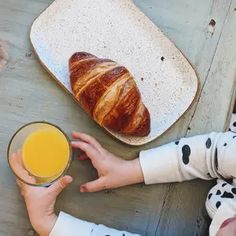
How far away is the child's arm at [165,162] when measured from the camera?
2.66ft

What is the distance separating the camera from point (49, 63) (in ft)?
2.84

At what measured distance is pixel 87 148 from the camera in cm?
81

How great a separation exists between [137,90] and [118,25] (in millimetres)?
144

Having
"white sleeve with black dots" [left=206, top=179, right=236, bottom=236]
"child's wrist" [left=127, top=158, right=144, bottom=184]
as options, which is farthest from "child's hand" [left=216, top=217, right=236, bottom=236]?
"child's wrist" [left=127, top=158, right=144, bottom=184]

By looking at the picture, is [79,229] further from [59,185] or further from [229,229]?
[229,229]

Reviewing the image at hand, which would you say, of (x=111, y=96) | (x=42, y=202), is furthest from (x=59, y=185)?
(x=111, y=96)

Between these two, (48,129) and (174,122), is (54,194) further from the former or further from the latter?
(174,122)

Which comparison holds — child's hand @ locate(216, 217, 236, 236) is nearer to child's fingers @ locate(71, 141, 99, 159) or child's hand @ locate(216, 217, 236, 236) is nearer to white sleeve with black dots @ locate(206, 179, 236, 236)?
white sleeve with black dots @ locate(206, 179, 236, 236)

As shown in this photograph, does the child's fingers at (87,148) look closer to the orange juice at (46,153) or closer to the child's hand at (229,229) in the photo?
the orange juice at (46,153)

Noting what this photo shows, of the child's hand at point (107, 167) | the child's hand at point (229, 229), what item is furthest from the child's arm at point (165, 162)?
the child's hand at point (229, 229)

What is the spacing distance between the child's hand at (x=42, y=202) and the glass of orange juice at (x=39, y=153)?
0.04 ft

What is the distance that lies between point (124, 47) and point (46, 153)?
0.23m

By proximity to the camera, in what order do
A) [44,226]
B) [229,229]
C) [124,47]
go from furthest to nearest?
[124,47] < [44,226] < [229,229]

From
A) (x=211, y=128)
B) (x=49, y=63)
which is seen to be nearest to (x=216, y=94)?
(x=211, y=128)
